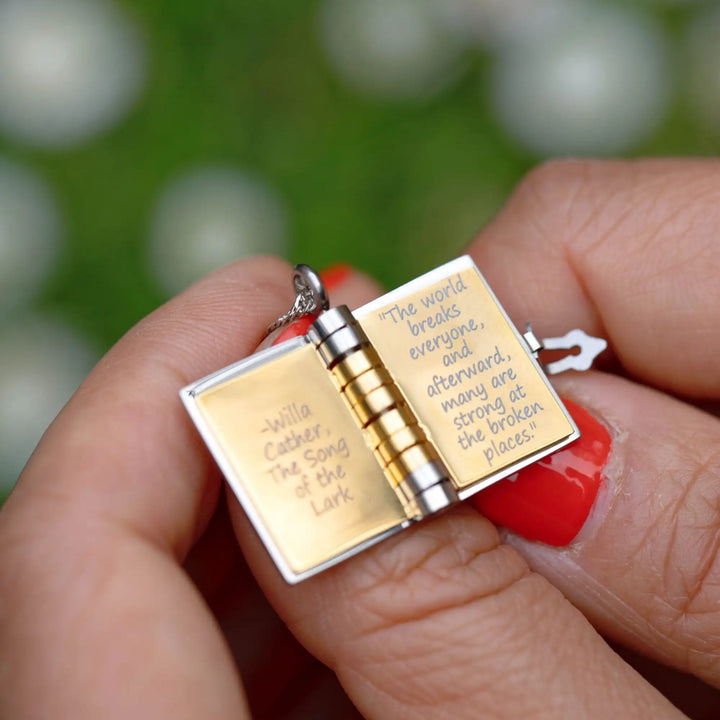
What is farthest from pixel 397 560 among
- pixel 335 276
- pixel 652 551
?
pixel 335 276

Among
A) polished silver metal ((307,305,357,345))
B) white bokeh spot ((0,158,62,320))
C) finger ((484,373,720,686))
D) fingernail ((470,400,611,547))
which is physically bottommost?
finger ((484,373,720,686))

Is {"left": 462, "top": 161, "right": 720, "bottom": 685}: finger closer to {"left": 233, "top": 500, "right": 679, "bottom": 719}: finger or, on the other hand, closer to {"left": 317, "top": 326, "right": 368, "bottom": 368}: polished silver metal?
{"left": 233, "top": 500, "right": 679, "bottom": 719}: finger

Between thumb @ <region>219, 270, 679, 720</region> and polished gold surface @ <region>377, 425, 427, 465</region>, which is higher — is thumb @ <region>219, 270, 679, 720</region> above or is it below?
below

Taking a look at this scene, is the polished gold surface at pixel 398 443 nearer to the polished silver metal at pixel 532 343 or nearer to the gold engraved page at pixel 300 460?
the gold engraved page at pixel 300 460

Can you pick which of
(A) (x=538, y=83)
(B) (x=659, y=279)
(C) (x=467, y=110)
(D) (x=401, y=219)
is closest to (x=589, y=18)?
(A) (x=538, y=83)

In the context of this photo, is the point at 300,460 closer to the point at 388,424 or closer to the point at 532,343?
the point at 388,424

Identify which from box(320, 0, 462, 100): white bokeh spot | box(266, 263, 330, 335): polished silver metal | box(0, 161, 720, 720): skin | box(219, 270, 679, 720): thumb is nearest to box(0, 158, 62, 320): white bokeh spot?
box(320, 0, 462, 100): white bokeh spot

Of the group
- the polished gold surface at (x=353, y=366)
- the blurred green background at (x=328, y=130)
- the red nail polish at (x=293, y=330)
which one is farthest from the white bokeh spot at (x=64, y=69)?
the polished gold surface at (x=353, y=366)
